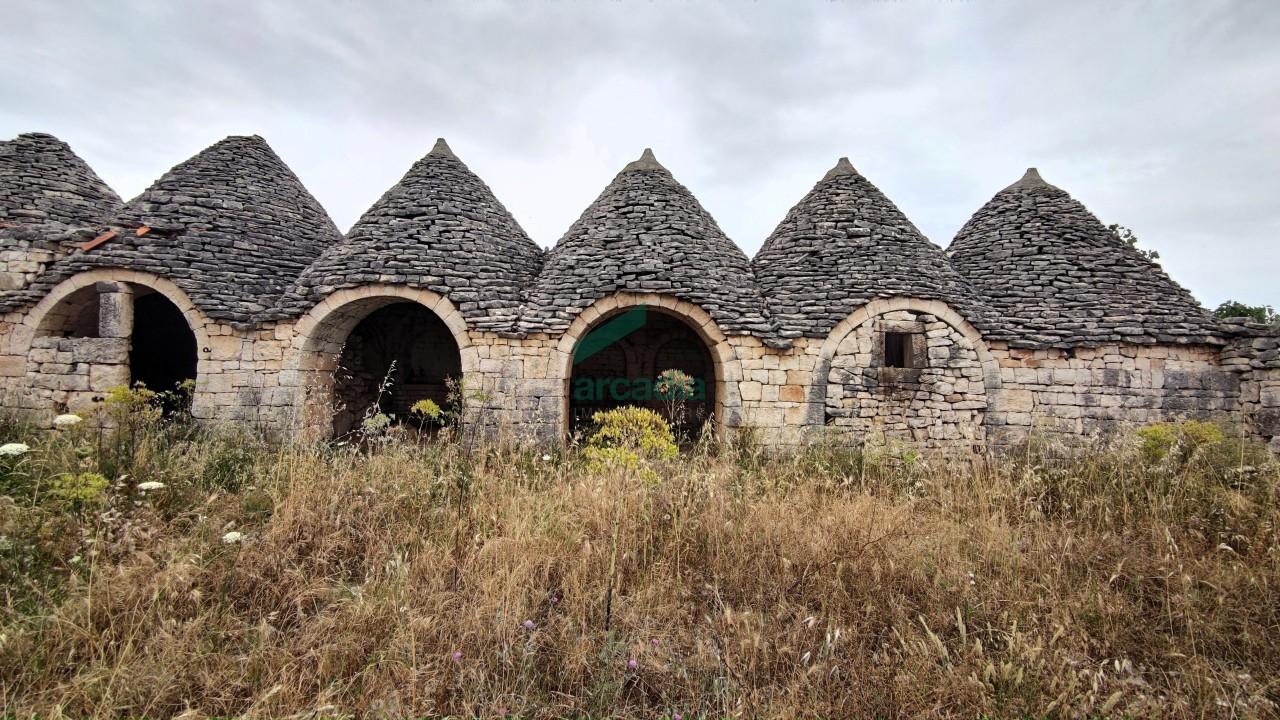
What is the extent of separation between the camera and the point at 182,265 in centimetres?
736

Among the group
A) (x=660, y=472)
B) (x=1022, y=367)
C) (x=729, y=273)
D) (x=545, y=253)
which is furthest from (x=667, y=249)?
(x=1022, y=367)

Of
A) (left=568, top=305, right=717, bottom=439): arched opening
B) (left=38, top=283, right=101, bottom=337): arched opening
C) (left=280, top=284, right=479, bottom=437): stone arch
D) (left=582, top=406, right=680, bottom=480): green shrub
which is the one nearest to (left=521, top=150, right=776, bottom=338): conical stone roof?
(left=280, top=284, right=479, bottom=437): stone arch

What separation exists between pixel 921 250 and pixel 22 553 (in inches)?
401

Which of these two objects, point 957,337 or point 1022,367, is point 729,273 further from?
point 1022,367

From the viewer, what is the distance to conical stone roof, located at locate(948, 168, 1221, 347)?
7.22m

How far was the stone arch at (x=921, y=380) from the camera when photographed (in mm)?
Result: 7184

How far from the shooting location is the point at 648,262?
24.4 feet

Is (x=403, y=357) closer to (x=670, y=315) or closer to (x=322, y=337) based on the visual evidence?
(x=322, y=337)

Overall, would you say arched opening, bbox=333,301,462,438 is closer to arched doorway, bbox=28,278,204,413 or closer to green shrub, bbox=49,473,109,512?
arched doorway, bbox=28,278,204,413

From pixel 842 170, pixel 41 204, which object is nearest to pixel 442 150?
pixel 41 204

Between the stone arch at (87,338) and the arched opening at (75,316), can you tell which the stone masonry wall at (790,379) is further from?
the arched opening at (75,316)

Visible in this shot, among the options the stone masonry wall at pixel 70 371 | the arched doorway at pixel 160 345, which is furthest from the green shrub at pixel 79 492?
the arched doorway at pixel 160 345

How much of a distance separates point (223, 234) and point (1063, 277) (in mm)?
13535

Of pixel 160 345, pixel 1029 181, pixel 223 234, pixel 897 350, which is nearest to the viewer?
pixel 897 350
